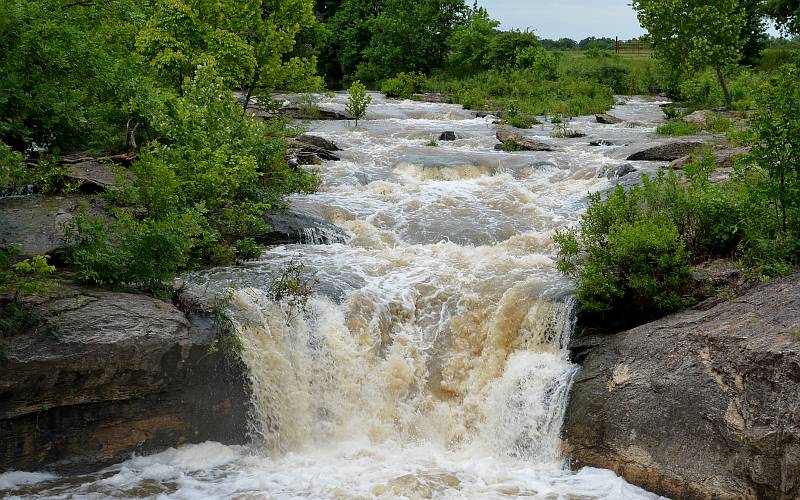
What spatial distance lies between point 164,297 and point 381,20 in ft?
148

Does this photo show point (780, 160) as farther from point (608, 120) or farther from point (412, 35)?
point (412, 35)

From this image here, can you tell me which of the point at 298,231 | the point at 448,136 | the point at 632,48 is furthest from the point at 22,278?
the point at 632,48

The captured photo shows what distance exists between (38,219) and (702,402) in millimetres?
8982

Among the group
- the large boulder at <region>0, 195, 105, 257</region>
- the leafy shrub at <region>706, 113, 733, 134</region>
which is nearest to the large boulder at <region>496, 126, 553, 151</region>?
the leafy shrub at <region>706, 113, 733, 134</region>

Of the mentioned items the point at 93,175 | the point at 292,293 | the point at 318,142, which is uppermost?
the point at 318,142

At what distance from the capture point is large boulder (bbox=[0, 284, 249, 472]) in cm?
785

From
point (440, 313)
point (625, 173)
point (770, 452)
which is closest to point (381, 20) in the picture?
point (625, 173)

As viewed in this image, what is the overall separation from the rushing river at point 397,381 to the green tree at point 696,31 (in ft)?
63.9

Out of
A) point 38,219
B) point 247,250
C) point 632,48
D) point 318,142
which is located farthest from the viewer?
point 632,48

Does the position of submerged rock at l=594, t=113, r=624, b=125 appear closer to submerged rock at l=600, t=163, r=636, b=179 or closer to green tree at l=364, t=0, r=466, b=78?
submerged rock at l=600, t=163, r=636, b=179

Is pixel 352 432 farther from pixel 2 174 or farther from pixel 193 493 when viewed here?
pixel 2 174

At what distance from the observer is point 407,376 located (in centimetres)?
970

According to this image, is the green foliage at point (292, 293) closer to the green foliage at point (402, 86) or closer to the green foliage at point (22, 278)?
the green foliage at point (22, 278)

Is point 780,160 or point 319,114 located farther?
point 319,114
